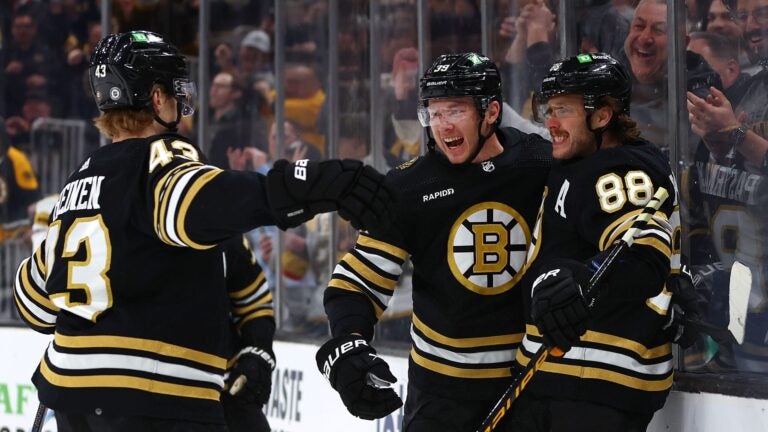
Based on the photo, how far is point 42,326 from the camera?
3264 mm

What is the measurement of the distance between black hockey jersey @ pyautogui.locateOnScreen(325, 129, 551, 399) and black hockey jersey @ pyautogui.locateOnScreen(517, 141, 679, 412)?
13 centimetres

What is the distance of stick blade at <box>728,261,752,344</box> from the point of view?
131 inches

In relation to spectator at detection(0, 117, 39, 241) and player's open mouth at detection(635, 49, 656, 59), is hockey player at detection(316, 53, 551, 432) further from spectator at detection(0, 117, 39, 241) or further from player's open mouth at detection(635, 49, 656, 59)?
spectator at detection(0, 117, 39, 241)

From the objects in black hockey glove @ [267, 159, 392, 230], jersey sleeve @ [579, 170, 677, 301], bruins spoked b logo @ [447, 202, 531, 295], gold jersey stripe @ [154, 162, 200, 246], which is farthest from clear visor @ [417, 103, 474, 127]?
black hockey glove @ [267, 159, 392, 230]

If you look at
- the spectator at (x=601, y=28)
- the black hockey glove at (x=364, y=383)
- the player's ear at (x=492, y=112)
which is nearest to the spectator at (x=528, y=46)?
the spectator at (x=601, y=28)

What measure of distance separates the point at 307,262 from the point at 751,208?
2.38 m

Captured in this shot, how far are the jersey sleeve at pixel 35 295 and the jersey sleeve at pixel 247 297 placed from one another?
0.58 metres

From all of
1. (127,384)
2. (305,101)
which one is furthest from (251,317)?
(305,101)

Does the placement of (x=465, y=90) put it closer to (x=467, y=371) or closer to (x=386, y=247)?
(x=386, y=247)

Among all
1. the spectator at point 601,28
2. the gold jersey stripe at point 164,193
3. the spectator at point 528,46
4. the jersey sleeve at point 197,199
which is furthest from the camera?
the spectator at point 528,46

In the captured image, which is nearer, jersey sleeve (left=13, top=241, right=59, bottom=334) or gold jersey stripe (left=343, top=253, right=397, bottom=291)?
jersey sleeve (left=13, top=241, right=59, bottom=334)

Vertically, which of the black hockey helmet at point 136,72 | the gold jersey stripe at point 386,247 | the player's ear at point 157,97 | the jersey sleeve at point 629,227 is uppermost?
the black hockey helmet at point 136,72

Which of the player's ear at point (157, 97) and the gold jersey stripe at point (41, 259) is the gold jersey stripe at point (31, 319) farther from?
the player's ear at point (157, 97)

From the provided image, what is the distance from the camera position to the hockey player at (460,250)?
3211mm
